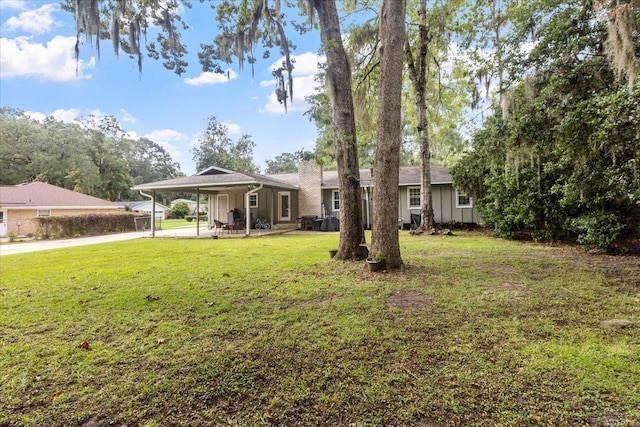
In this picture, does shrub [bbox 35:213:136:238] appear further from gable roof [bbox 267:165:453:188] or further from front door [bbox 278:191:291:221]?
gable roof [bbox 267:165:453:188]

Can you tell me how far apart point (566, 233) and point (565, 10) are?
5.58m

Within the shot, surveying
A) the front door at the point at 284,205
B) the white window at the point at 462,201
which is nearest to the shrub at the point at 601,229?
the white window at the point at 462,201

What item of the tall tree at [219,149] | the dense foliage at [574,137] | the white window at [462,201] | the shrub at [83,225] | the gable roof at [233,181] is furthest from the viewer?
the tall tree at [219,149]

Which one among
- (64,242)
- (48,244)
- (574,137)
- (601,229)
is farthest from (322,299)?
(64,242)

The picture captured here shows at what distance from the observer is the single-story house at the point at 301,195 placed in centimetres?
1377

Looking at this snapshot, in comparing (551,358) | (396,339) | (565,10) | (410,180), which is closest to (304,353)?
(396,339)

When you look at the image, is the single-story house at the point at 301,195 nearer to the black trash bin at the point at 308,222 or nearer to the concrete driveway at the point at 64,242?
the black trash bin at the point at 308,222

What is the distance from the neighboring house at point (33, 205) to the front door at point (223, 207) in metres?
9.20

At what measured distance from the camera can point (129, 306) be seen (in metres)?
3.82

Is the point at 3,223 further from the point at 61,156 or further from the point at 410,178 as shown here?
the point at 410,178

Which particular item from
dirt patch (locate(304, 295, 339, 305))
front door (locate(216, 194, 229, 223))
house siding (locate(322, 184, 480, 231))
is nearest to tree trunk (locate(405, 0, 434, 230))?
house siding (locate(322, 184, 480, 231))

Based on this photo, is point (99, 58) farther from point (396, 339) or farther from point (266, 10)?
point (396, 339)

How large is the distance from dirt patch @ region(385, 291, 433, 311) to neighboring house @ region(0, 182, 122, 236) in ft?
65.1

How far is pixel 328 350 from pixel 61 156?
36.5 m
